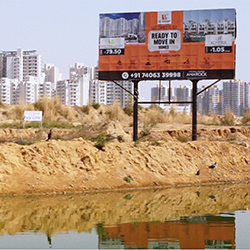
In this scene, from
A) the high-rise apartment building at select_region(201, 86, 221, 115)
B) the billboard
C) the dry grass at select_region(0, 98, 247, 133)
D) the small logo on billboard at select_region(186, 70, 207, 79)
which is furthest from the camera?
the high-rise apartment building at select_region(201, 86, 221, 115)

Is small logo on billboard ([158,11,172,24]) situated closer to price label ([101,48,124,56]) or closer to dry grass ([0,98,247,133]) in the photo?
price label ([101,48,124,56])

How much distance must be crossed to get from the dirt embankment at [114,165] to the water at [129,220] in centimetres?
98

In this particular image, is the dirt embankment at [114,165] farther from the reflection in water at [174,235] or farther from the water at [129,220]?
the reflection in water at [174,235]

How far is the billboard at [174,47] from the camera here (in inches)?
1109

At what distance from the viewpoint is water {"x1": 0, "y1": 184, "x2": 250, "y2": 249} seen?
40.7ft

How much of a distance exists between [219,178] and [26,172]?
9032 mm

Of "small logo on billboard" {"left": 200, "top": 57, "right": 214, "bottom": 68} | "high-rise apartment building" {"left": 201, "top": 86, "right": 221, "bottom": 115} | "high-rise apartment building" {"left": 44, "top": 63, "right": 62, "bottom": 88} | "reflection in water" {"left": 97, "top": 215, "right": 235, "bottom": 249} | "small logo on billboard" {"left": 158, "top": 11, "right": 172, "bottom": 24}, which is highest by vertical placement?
"high-rise apartment building" {"left": 44, "top": 63, "right": 62, "bottom": 88}

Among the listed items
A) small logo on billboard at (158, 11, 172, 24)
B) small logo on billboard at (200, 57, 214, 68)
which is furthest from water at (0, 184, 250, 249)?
small logo on billboard at (158, 11, 172, 24)

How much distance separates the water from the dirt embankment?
0.98 m

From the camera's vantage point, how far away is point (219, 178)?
1007 inches

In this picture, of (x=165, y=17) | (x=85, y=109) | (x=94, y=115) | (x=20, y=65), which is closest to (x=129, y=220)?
(x=165, y=17)

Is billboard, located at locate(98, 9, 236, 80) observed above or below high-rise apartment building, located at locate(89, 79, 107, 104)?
below

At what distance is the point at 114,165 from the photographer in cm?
2352

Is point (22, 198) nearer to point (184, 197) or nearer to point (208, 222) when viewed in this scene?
point (184, 197)
